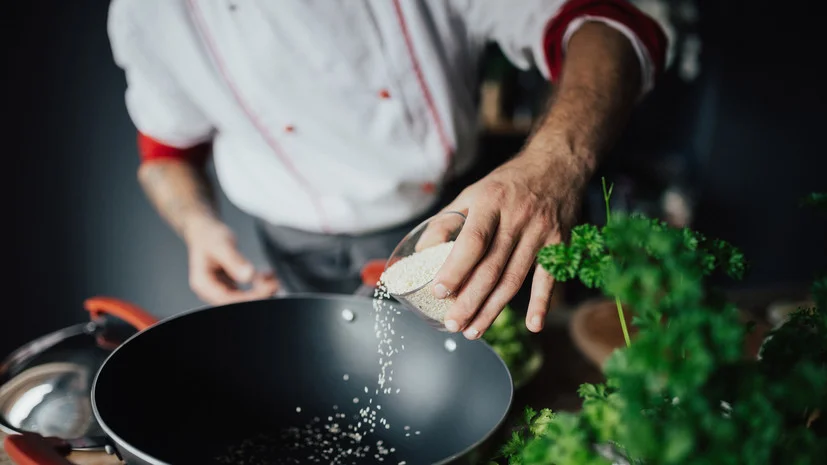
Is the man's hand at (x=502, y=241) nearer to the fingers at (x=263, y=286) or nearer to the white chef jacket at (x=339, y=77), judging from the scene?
the white chef jacket at (x=339, y=77)

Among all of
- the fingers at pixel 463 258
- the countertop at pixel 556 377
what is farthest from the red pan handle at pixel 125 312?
the fingers at pixel 463 258

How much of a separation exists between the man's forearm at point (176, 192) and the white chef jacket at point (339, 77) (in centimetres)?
5

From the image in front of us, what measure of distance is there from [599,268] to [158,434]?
435 mm

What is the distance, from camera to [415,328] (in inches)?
24.3

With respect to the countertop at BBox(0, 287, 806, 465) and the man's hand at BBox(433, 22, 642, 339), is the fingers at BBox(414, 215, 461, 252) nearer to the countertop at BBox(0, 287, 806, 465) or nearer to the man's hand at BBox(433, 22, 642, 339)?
the man's hand at BBox(433, 22, 642, 339)

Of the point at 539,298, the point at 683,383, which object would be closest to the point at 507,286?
the point at 539,298

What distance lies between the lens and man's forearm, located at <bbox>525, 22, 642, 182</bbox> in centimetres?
59

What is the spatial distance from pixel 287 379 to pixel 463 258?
30cm

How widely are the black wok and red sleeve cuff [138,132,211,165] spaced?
448 millimetres

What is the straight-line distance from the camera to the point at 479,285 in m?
0.48

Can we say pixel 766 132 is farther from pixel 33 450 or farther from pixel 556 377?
pixel 33 450

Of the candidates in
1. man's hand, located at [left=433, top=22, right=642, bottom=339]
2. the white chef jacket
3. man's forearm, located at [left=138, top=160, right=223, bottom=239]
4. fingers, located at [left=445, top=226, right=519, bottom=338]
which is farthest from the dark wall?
fingers, located at [left=445, top=226, right=519, bottom=338]

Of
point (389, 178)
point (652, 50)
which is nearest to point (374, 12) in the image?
point (389, 178)

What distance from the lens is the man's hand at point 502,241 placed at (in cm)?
46
